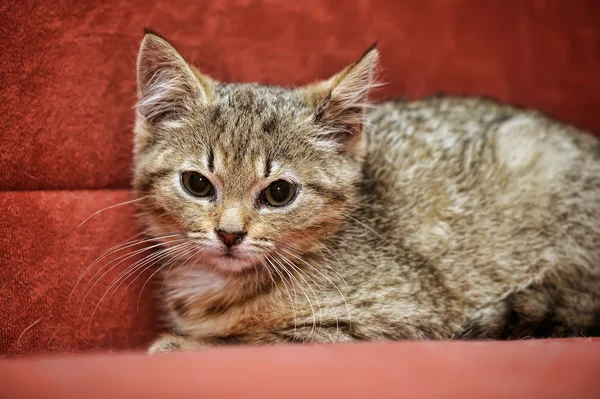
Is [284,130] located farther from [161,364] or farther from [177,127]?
[161,364]

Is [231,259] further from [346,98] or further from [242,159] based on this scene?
[346,98]

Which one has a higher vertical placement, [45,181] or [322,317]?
[45,181]

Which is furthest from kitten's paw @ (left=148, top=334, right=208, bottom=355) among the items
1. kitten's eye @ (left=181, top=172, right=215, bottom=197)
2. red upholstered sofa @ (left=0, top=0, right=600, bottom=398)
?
kitten's eye @ (left=181, top=172, right=215, bottom=197)

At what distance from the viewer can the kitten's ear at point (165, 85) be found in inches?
50.8

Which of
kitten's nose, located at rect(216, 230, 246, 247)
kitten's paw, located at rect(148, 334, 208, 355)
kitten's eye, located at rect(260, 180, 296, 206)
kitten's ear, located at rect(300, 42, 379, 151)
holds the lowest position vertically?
kitten's paw, located at rect(148, 334, 208, 355)

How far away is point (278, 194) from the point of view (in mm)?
1277

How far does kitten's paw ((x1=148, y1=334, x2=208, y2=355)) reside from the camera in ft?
4.07

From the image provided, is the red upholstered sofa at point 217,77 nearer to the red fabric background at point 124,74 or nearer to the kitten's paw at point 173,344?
the red fabric background at point 124,74

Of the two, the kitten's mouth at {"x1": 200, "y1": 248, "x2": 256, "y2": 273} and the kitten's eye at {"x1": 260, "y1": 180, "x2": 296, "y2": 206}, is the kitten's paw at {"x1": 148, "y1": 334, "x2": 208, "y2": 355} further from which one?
the kitten's eye at {"x1": 260, "y1": 180, "x2": 296, "y2": 206}

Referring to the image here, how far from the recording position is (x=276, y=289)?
52.1 inches

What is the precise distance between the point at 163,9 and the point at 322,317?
0.94 m

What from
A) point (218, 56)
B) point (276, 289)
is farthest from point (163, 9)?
point (276, 289)

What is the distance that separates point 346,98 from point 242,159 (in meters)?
0.31

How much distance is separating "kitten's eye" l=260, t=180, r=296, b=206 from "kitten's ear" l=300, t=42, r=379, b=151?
7.8 inches
